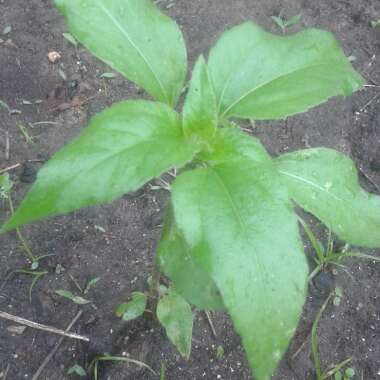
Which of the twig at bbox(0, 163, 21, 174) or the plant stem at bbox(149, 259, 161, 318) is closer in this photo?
the plant stem at bbox(149, 259, 161, 318)

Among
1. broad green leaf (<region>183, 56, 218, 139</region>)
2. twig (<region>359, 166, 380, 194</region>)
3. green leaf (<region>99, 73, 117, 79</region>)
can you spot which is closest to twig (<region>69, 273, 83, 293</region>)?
broad green leaf (<region>183, 56, 218, 139</region>)

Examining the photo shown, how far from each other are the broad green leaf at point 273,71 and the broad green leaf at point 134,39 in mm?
115

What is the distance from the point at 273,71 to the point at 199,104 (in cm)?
28

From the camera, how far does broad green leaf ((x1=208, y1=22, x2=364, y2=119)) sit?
1209 mm

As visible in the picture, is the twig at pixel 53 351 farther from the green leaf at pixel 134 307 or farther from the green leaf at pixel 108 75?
the green leaf at pixel 108 75

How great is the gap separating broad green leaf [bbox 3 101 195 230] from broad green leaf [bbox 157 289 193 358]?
Result: 65 centimetres

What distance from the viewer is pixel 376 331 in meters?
1.75

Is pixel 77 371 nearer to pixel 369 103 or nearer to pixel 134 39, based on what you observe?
pixel 134 39

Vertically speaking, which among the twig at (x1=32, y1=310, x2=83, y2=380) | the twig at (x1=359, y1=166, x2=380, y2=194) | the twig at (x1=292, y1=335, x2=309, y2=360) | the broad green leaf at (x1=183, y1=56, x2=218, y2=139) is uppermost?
the broad green leaf at (x1=183, y1=56, x2=218, y2=139)

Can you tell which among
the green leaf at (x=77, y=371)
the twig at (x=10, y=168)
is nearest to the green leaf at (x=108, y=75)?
the twig at (x=10, y=168)

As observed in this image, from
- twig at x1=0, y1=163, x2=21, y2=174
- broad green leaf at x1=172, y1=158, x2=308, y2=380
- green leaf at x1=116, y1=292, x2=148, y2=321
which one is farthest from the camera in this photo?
twig at x1=0, y1=163, x2=21, y2=174

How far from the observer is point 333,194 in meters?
1.30

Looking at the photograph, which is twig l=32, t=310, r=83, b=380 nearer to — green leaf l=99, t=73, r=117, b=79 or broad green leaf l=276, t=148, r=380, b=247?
broad green leaf l=276, t=148, r=380, b=247

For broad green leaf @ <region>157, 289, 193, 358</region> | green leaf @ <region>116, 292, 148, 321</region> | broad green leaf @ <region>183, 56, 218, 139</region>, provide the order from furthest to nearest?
green leaf @ <region>116, 292, 148, 321</region> → broad green leaf @ <region>157, 289, 193, 358</region> → broad green leaf @ <region>183, 56, 218, 139</region>
